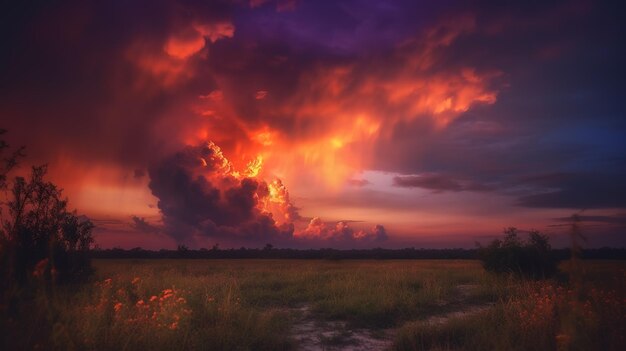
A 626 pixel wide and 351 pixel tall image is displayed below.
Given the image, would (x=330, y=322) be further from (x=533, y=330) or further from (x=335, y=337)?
(x=533, y=330)

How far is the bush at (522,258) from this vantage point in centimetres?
2055

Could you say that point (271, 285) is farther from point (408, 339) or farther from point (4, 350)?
point (4, 350)

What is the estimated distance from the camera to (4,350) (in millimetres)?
5105

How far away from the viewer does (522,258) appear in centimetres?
2088

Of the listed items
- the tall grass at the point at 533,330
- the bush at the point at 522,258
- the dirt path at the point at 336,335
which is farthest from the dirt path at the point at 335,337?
the bush at the point at 522,258

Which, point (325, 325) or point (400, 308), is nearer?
point (325, 325)

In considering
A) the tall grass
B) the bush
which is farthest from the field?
the bush

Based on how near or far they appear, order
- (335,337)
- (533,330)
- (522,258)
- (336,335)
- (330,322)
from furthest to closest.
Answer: (522,258) → (330,322) → (336,335) → (335,337) → (533,330)

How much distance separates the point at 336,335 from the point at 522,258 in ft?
50.7

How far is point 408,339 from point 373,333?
5.67ft

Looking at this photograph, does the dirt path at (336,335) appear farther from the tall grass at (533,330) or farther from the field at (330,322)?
the tall grass at (533,330)

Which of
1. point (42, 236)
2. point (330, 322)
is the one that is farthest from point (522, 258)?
point (42, 236)

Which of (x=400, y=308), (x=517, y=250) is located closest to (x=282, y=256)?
(x=517, y=250)

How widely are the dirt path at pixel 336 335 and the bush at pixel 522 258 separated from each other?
992 centimetres
